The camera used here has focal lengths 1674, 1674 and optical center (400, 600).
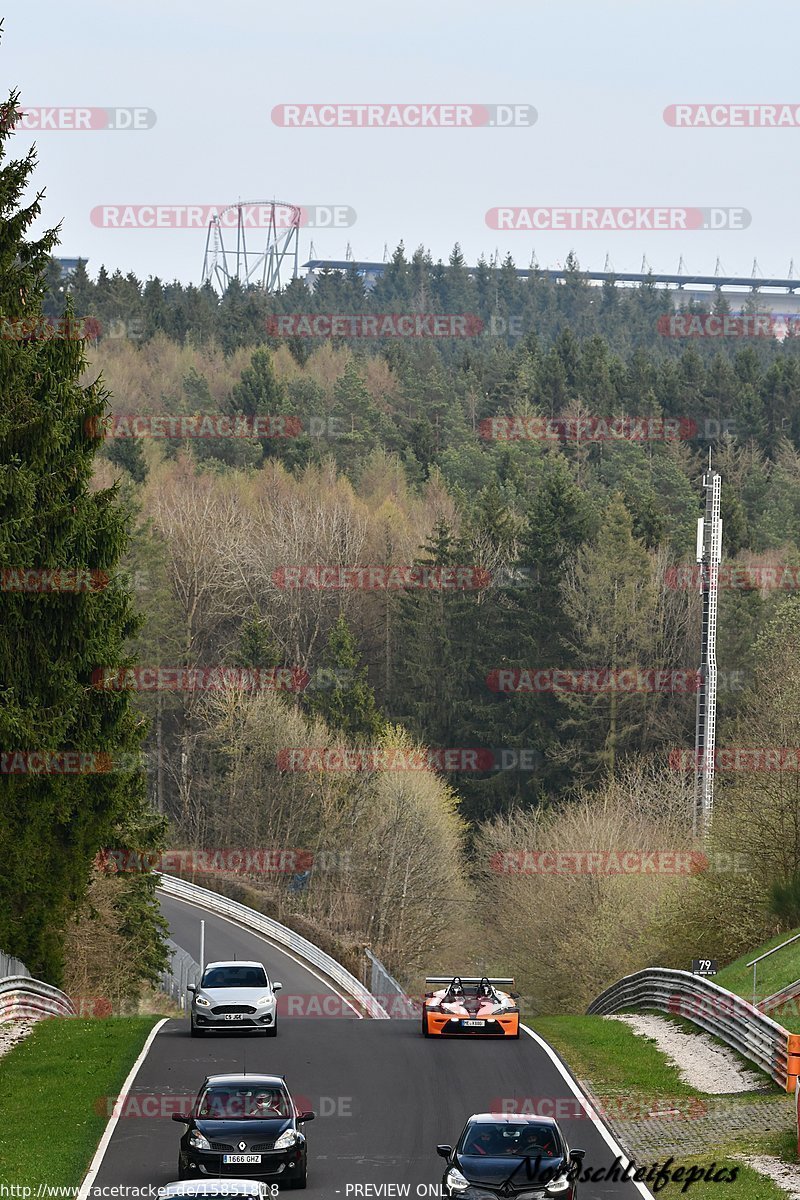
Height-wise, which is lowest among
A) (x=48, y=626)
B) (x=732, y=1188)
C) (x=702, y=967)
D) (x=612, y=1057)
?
(x=702, y=967)

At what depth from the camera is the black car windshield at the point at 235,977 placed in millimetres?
30172

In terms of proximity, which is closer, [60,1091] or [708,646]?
[60,1091]

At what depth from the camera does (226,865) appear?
8125cm

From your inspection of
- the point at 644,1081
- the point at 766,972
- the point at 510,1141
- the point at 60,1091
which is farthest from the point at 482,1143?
the point at 766,972

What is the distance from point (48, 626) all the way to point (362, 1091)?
9.31 meters

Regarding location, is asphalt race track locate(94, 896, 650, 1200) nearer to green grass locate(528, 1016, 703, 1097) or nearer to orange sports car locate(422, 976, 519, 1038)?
orange sports car locate(422, 976, 519, 1038)

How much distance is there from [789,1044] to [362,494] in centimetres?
9093

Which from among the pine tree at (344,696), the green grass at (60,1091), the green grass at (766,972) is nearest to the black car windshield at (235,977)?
the green grass at (60,1091)

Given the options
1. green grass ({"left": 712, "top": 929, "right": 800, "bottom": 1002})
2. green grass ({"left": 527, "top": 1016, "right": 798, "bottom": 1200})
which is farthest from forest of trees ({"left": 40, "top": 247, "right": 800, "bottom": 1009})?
green grass ({"left": 527, "top": 1016, "right": 798, "bottom": 1200})

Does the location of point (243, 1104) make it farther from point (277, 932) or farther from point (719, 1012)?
point (277, 932)

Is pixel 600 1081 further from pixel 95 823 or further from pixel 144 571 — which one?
pixel 144 571

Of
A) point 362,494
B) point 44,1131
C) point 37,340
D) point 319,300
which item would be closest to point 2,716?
point 44,1131

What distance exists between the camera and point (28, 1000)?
31.6 metres

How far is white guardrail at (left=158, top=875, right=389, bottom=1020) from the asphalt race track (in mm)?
19022
